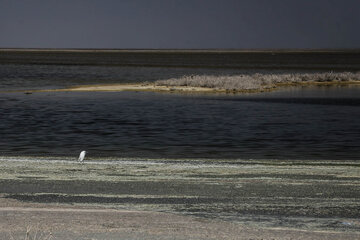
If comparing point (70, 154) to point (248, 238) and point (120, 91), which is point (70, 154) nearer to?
point (248, 238)

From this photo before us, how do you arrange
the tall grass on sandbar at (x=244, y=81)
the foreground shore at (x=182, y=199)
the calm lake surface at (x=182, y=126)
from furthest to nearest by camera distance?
the tall grass on sandbar at (x=244, y=81) < the calm lake surface at (x=182, y=126) < the foreground shore at (x=182, y=199)

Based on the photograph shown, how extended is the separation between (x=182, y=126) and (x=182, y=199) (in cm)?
1450

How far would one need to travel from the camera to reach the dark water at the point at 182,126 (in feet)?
60.1

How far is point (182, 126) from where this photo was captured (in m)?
24.8

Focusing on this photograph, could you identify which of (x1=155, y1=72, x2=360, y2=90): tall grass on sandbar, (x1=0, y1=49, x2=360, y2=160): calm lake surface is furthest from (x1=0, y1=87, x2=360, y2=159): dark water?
(x1=155, y1=72, x2=360, y2=90): tall grass on sandbar

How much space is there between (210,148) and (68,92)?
88.5 ft

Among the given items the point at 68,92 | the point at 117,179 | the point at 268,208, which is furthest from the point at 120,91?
the point at 268,208

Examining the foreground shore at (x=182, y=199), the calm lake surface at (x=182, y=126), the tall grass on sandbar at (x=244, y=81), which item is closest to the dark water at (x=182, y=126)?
the calm lake surface at (x=182, y=126)

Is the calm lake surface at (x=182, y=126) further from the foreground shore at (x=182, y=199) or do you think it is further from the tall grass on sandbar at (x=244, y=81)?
the tall grass on sandbar at (x=244, y=81)

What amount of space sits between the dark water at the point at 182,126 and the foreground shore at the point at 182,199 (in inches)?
145

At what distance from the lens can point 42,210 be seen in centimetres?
962

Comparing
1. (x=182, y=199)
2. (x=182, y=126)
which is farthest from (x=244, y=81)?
(x=182, y=199)

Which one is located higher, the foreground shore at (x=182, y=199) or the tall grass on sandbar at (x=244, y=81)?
the foreground shore at (x=182, y=199)

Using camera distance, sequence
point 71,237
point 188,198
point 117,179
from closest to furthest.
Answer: point 71,237 → point 188,198 → point 117,179
